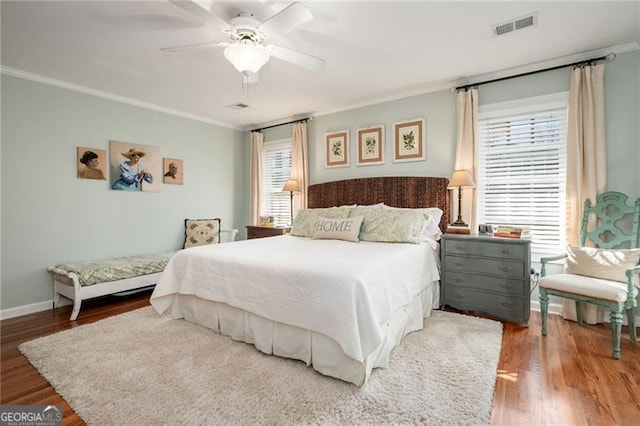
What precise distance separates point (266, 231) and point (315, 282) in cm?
299

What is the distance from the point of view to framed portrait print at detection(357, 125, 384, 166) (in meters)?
4.32

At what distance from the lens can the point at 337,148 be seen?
15.5ft

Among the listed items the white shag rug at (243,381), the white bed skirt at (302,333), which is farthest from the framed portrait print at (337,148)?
the white shag rug at (243,381)

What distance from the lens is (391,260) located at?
2.41 m

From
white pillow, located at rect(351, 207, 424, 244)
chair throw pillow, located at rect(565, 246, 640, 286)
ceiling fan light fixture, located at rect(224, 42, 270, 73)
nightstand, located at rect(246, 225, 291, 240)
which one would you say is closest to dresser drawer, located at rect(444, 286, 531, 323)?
chair throw pillow, located at rect(565, 246, 640, 286)

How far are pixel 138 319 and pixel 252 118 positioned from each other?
356 cm

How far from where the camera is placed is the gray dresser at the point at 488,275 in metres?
2.88

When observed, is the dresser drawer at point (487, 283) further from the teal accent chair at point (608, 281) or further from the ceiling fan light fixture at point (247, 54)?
the ceiling fan light fixture at point (247, 54)

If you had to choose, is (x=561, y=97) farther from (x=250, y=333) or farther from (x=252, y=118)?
(x=252, y=118)

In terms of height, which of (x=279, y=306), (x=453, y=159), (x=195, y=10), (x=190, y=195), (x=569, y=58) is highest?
(x=569, y=58)

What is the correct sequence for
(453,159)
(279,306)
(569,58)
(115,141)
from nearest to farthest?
(279,306) → (569,58) → (453,159) → (115,141)

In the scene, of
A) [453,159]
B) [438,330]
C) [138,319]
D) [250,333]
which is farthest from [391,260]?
[138,319]

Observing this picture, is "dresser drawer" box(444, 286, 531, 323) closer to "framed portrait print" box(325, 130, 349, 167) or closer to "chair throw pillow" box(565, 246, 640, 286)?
"chair throw pillow" box(565, 246, 640, 286)

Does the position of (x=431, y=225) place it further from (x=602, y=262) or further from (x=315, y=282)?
(x=315, y=282)
